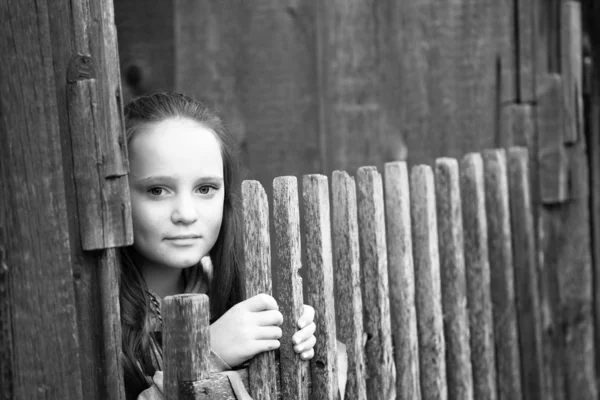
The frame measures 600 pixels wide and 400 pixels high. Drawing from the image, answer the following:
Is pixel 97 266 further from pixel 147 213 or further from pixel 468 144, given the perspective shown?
pixel 468 144

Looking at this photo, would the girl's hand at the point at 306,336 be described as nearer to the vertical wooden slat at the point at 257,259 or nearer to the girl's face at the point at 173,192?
the vertical wooden slat at the point at 257,259

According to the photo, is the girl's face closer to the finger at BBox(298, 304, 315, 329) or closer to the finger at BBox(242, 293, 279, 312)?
the finger at BBox(242, 293, 279, 312)

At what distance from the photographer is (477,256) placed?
3729 millimetres

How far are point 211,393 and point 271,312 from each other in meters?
0.30

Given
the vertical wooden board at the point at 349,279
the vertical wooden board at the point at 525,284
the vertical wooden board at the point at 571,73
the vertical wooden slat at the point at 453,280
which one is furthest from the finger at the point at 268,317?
the vertical wooden board at the point at 571,73

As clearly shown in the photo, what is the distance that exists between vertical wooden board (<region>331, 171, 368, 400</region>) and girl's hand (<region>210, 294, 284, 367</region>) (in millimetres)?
505

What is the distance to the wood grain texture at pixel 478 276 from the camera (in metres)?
3.66

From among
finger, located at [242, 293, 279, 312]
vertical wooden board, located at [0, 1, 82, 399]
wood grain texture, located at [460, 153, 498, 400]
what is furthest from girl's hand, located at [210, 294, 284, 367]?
wood grain texture, located at [460, 153, 498, 400]

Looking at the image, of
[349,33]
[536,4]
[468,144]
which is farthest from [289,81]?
[536,4]

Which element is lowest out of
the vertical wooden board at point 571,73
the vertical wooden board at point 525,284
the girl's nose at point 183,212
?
the vertical wooden board at point 525,284

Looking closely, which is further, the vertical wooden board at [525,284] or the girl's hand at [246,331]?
the vertical wooden board at [525,284]

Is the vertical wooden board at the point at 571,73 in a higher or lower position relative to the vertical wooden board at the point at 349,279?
higher

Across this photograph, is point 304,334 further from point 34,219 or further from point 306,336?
point 34,219

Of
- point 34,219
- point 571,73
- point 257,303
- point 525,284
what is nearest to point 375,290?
point 257,303
